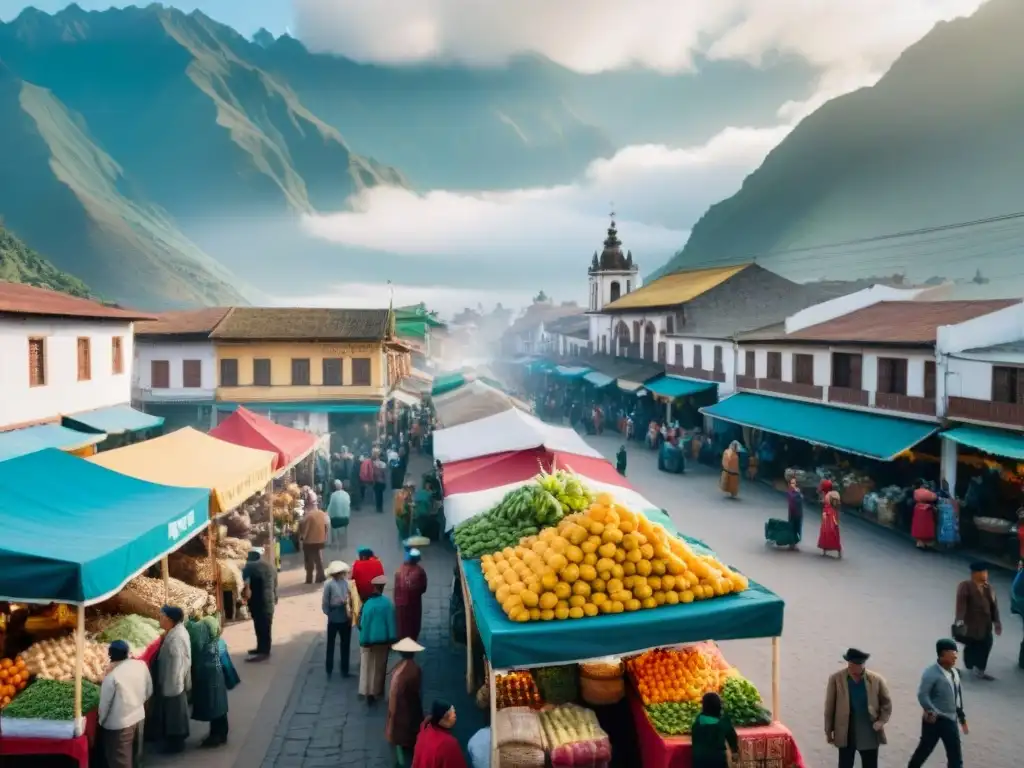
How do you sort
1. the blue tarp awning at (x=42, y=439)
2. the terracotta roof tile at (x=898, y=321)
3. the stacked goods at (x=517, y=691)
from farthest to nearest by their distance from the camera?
the terracotta roof tile at (x=898, y=321)
the blue tarp awning at (x=42, y=439)
the stacked goods at (x=517, y=691)

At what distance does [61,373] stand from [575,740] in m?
19.6

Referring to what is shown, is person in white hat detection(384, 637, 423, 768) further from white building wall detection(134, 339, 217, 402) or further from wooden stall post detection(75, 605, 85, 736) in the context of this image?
white building wall detection(134, 339, 217, 402)

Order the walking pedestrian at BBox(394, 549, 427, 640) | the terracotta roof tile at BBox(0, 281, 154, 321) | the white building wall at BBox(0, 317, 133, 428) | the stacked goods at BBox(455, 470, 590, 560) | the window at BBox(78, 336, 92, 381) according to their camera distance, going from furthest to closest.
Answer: the window at BBox(78, 336, 92, 381), the white building wall at BBox(0, 317, 133, 428), the terracotta roof tile at BBox(0, 281, 154, 321), the walking pedestrian at BBox(394, 549, 427, 640), the stacked goods at BBox(455, 470, 590, 560)

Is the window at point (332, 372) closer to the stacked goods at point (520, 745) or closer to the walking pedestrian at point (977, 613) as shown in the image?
the walking pedestrian at point (977, 613)

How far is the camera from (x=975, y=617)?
34.1ft

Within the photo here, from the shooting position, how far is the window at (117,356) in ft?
83.7

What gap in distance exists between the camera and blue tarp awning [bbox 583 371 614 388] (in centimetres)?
4490

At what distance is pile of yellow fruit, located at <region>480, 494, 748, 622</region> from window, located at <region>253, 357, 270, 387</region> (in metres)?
28.9

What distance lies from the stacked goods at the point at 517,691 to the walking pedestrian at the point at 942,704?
3786 millimetres

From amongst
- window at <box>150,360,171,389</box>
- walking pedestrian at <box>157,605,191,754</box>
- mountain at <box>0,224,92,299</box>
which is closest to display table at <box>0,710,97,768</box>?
walking pedestrian at <box>157,605,191,754</box>

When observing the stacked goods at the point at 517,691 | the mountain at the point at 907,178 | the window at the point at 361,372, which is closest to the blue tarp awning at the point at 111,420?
the window at the point at 361,372

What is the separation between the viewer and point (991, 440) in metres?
17.6

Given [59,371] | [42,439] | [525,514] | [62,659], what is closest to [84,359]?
[59,371]

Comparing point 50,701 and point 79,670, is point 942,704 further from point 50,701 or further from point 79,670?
point 50,701
